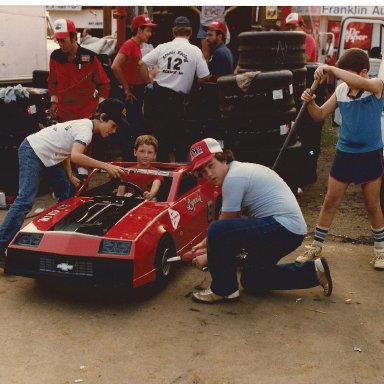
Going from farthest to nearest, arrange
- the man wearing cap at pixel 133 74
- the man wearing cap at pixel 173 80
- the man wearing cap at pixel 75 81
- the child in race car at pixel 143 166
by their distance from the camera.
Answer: the man wearing cap at pixel 133 74 → the man wearing cap at pixel 75 81 → the man wearing cap at pixel 173 80 → the child in race car at pixel 143 166

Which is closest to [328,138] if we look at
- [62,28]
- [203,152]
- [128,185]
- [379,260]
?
[62,28]

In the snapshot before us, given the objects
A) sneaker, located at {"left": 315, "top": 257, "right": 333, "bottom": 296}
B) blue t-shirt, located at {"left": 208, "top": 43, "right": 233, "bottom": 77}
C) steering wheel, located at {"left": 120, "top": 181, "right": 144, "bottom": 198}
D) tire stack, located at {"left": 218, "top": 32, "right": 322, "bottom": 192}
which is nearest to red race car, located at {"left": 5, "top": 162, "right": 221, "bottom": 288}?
steering wheel, located at {"left": 120, "top": 181, "right": 144, "bottom": 198}

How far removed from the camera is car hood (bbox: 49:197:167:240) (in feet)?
15.4

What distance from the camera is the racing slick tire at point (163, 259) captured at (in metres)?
4.79

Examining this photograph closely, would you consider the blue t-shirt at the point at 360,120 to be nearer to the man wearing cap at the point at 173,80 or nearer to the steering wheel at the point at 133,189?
the steering wheel at the point at 133,189

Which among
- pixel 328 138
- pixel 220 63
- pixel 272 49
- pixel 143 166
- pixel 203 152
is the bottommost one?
pixel 328 138

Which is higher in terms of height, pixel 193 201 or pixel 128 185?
pixel 128 185

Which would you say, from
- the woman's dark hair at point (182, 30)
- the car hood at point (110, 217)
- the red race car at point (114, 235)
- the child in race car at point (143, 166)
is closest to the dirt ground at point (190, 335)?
the red race car at point (114, 235)

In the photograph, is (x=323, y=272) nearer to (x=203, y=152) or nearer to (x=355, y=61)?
(x=203, y=152)

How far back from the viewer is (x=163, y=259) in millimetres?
4887

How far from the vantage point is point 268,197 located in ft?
14.9

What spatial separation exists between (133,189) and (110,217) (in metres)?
0.79

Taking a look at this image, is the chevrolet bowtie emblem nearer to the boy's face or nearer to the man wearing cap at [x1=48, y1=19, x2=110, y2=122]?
the boy's face

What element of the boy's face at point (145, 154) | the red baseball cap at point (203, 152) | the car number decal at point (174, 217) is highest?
the red baseball cap at point (203, 152)
